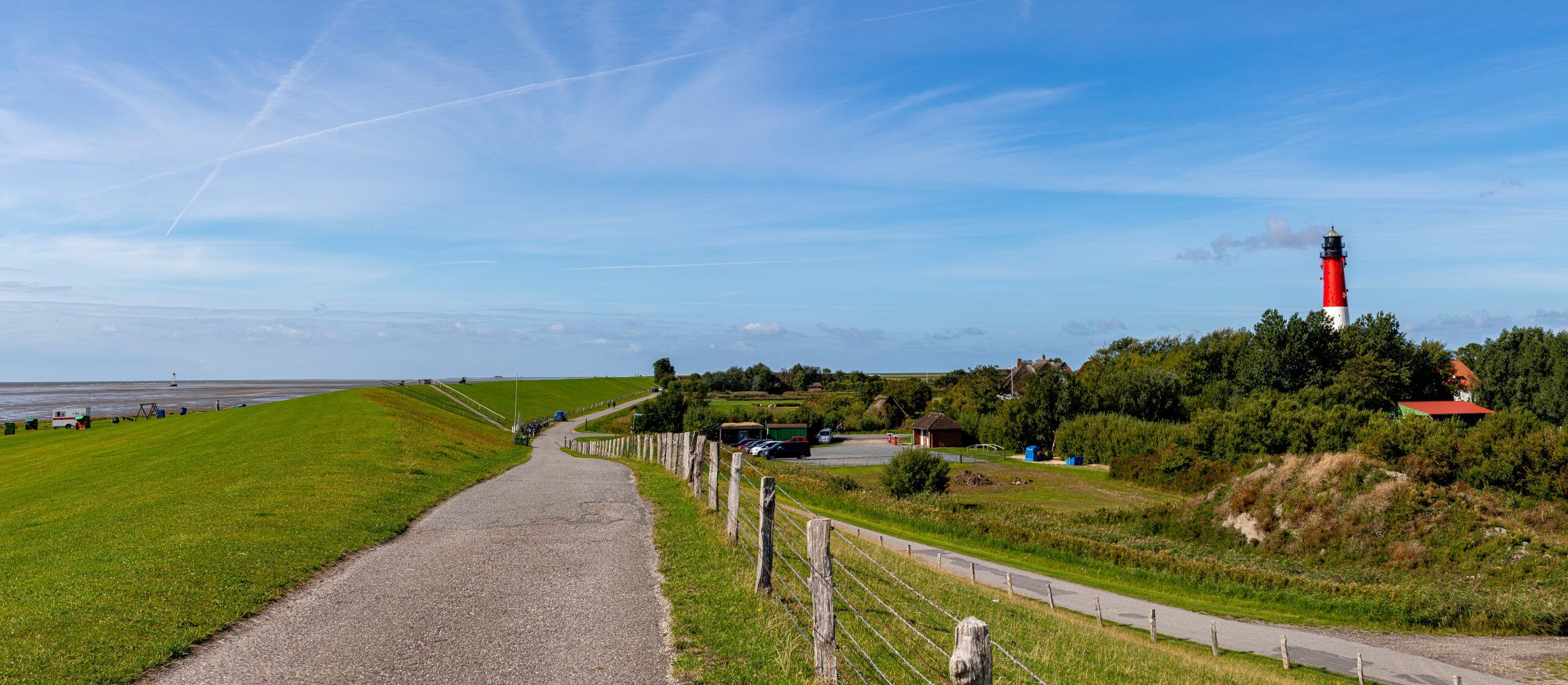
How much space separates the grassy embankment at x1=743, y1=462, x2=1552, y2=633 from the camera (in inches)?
1160

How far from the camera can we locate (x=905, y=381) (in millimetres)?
129500

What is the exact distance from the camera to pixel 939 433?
8819cm

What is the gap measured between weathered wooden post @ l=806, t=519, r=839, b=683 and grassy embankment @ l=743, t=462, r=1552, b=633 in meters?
25.8

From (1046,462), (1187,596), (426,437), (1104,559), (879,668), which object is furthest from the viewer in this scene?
(1046,462)

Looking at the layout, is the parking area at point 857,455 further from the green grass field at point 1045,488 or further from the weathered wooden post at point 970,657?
the weathered wooden post at point 970,657

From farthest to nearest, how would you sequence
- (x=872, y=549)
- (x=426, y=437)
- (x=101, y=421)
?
(x=101, y=421) → (x=426, y=437) → (x=872, y=549)

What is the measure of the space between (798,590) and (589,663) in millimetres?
3791

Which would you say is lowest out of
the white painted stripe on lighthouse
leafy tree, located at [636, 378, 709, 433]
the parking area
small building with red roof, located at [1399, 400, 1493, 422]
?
the parking area

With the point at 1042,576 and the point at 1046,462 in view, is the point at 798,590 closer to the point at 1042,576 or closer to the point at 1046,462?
the point at 1042,576

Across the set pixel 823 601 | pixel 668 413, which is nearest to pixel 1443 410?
pixel 668 413

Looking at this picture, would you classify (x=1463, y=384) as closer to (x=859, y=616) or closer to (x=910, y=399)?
(x=910, y=399)

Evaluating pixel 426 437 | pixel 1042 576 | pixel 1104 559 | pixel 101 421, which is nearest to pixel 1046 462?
pixel 1104 559

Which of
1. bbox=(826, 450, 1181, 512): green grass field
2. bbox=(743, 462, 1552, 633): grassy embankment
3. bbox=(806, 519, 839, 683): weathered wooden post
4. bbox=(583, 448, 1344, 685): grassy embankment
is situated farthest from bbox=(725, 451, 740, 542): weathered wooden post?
bbox=(826, 450, 1181, 512): green grass field

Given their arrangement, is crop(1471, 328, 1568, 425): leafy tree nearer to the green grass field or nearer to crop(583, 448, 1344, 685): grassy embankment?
the green grass field
